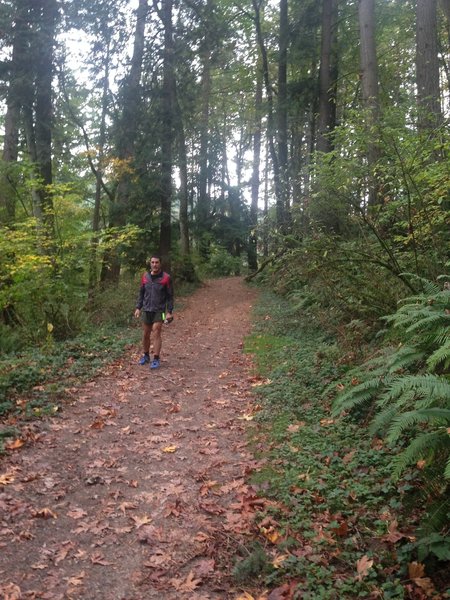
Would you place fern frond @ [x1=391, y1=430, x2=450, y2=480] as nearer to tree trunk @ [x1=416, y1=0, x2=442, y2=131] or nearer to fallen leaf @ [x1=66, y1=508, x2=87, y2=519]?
fallen leaf @ [x1=66, y1=508, x2=87, y2=519]

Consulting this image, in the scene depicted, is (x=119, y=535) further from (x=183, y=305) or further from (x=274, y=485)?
(x=183, y=305)

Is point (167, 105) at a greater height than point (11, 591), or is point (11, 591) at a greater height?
point (167, 105)

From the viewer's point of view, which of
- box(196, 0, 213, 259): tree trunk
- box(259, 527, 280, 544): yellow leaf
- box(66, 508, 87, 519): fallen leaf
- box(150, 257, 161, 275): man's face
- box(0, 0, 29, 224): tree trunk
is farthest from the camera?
box(196, 0, 213, 259): tree trunk

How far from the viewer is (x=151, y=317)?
9156 millimetres

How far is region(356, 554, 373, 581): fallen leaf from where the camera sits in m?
3.12

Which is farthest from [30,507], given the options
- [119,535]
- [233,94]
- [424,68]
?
[233,94]

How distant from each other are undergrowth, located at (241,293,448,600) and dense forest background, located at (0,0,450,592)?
0.32 meters

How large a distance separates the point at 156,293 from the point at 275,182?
10.3 meters

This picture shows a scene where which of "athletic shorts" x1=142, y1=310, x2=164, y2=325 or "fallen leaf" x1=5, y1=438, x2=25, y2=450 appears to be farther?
"athletic shorts" x1=142, y1=310, x2=164, y2=325

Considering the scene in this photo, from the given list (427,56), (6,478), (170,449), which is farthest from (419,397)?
(427,56)

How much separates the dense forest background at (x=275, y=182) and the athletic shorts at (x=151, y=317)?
2.29m

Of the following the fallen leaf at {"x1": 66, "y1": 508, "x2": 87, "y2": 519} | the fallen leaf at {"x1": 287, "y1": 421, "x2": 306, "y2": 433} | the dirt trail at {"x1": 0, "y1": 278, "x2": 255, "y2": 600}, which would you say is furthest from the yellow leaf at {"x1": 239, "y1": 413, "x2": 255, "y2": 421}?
the fallen leaf at {"x1": 66, "y1": 508, "x2": 87, "y2": 519}

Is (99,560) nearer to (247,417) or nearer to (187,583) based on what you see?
(187,583)

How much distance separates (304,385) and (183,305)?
37.4ft
